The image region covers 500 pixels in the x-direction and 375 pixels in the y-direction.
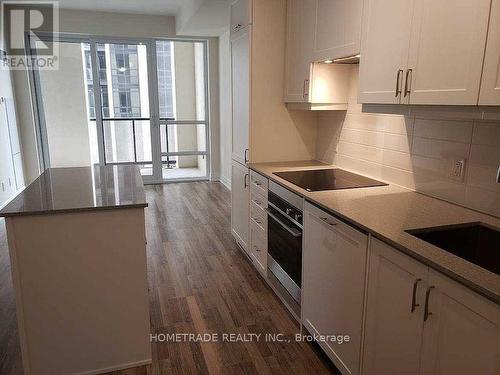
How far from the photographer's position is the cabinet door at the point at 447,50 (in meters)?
1.40

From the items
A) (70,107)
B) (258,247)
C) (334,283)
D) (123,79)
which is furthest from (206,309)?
(70,107)

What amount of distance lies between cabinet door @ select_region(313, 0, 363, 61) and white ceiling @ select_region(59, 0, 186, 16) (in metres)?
3.12

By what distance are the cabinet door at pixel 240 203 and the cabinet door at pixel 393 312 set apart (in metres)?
1.76

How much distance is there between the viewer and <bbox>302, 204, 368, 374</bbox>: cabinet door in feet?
5.69

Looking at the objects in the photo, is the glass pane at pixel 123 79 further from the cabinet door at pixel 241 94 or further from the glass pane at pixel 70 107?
the cabinet door at pixel 241 94

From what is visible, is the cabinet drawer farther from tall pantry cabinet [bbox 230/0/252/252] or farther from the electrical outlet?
the electrical outlet

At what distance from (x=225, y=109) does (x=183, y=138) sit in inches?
42.0

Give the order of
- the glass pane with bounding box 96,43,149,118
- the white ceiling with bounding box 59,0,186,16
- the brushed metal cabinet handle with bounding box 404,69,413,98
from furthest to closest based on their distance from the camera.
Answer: the glass pane with bounding box 96,43,149,118 → the white ceiling with bounding box 59,0,186,16 → the brushed metal cabinet handle with bounding box 404,69,413,98

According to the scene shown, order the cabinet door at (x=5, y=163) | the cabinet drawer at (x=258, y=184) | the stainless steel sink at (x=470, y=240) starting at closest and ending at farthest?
the stainless steel sink at (x=470, y=240), the cabinet drawer at (x=258, y=184), the cabinet door at (x=5, y=163)

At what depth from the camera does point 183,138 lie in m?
6.70

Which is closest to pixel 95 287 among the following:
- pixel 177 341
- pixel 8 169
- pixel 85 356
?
pixel 85 356

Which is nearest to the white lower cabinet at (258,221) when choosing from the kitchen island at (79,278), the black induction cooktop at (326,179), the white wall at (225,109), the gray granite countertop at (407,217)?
the black induction cooktop at (326,179)

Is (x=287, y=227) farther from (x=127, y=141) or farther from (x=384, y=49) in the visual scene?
(x=127, y=141)

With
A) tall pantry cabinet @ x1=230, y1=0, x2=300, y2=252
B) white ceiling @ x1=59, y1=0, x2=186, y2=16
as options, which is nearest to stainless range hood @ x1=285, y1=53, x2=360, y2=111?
tall pantry cabinet @ x1=230, y1=0, x2=300, y2=252
